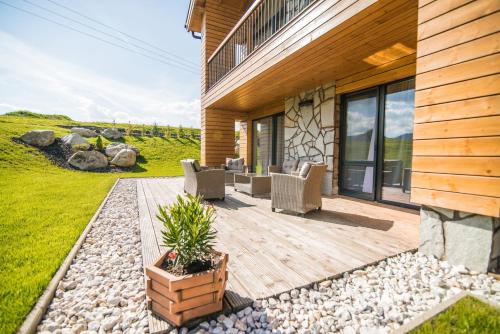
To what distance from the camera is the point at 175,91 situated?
16531 mm

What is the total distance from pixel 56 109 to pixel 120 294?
37.0 metres

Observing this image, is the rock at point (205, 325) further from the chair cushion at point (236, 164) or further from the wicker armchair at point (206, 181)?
the chair cushion at point (236, 164)

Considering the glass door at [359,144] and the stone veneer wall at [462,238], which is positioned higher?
the glass door at [359,144]

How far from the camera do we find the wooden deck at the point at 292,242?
175cm

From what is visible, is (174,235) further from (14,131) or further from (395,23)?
(14,131)

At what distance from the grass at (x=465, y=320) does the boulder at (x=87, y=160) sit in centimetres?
1238

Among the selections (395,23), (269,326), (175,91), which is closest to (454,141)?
(395,23)

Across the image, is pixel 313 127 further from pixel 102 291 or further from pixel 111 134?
pixel 111 134

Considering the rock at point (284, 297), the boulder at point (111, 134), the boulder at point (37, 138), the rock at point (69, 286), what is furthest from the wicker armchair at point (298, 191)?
the boulder at point (111, 134)

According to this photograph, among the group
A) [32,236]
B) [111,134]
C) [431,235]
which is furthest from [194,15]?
[111,134]

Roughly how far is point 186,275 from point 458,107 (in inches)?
97.3

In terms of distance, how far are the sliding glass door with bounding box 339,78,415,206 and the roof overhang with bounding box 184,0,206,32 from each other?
17.8ft

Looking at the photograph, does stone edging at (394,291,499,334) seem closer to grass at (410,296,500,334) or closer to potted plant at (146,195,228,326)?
grass at (410,296,500,334)

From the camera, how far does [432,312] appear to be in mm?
1343
